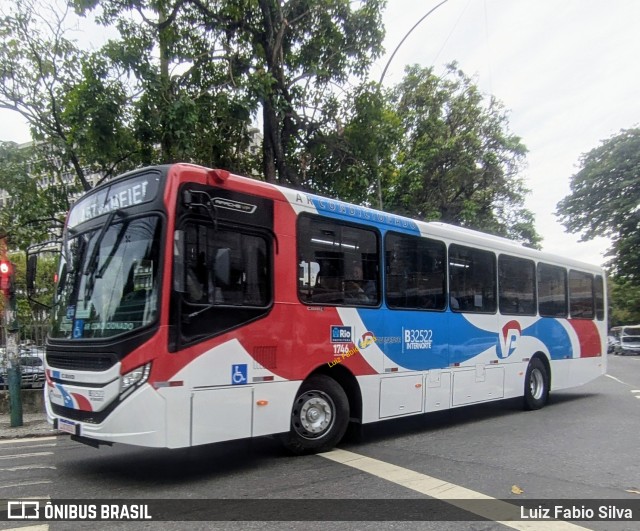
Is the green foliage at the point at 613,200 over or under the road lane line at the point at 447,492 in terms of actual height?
over

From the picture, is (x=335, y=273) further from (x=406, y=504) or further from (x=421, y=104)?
(x=421, y=104)

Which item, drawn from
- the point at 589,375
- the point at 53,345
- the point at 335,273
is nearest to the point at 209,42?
the point at 335,273

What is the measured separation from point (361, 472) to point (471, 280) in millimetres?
4388

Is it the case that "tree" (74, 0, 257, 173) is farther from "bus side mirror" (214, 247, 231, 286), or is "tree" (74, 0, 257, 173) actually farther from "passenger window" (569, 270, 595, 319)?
"passenger window" (569, 270, 595, 319)

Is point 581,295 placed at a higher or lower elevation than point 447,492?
higher

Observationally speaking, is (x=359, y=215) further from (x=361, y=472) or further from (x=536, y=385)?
(x=536, y=385)

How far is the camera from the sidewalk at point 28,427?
9.80 metres

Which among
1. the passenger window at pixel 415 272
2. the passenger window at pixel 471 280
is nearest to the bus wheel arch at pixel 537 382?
the passenger window at pixel 471 280

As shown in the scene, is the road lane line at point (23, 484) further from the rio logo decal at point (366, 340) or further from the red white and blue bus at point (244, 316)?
the rio logo decal at point (366, 340)

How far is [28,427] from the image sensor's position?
10.5m

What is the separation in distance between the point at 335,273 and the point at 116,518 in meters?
3.74

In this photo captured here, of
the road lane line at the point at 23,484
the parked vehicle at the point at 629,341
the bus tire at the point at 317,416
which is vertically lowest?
the parked vehicle at the point at 629,341

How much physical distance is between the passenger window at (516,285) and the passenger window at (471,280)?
0.31 meters

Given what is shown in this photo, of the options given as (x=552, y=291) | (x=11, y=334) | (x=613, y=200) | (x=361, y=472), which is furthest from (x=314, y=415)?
(x=613, y=200)
